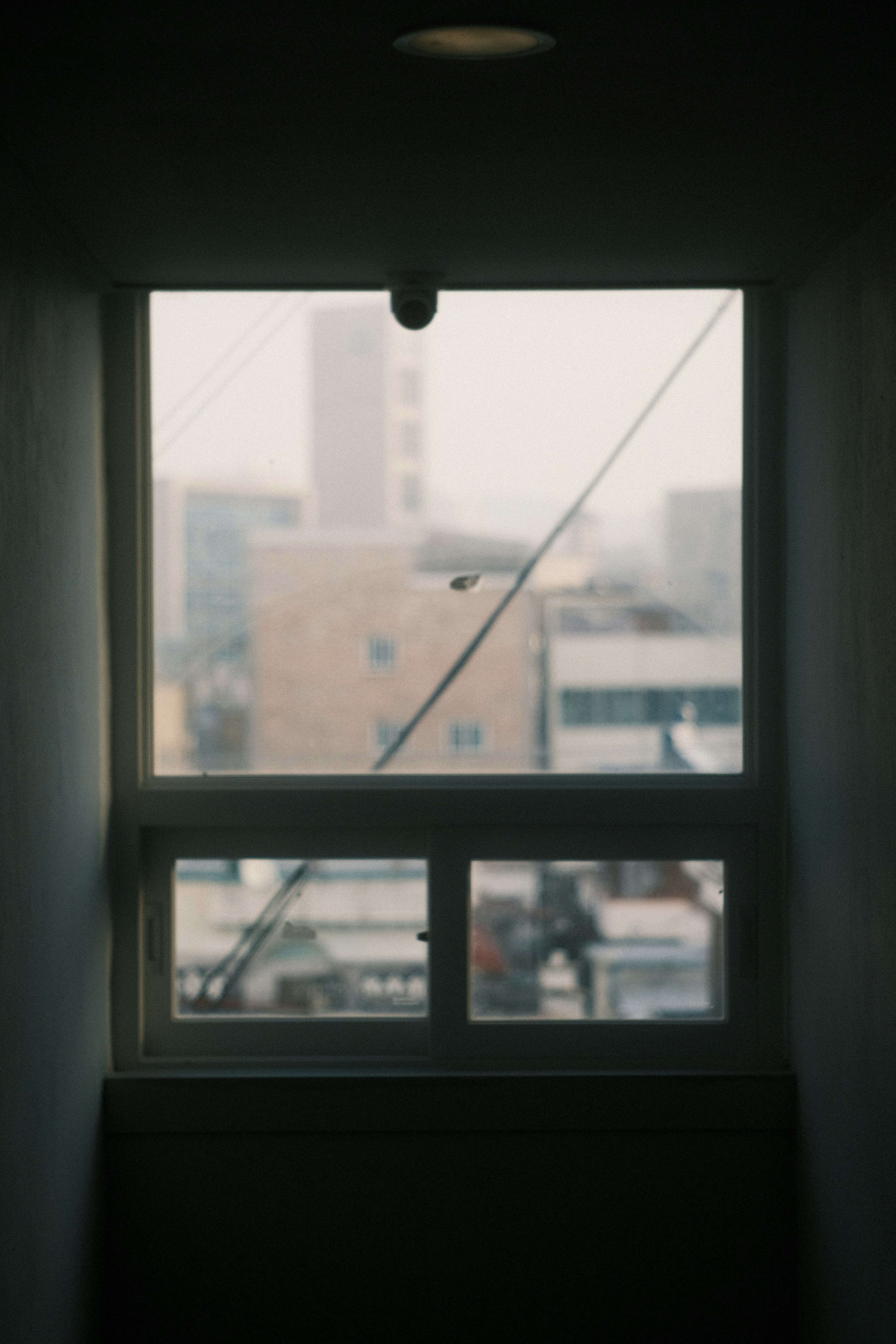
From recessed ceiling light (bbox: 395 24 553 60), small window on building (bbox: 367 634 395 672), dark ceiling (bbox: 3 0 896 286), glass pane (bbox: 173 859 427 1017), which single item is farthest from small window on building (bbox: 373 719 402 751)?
recessed ceiling light (bbox: 395 24 553 60)

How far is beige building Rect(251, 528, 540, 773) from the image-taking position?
9.48 feet

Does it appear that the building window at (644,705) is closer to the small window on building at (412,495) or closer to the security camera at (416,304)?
the small window on building at (412,495)

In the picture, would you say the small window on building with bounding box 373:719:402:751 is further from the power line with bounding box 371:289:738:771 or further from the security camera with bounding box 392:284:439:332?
the security camera with bounding box 392:284:439:332

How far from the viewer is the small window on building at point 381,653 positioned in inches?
114

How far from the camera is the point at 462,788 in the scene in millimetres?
2869

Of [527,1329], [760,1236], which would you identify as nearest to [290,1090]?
[527,1329]

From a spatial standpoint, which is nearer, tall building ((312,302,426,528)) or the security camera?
the security camera

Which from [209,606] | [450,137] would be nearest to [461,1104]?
[209,606]

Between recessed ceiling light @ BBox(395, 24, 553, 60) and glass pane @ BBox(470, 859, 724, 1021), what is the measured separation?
1.77m

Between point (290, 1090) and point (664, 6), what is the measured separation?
7.29 ft

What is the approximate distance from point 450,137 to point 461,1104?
197cm

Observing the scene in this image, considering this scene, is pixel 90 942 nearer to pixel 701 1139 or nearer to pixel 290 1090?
pixel 290 1090

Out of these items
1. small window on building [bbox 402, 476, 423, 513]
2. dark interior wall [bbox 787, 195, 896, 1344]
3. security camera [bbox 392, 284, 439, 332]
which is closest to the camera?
dark interior wall [bbox 787, 195, 896, 1344]

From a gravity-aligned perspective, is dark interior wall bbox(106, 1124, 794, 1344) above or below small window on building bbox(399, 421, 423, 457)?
below
